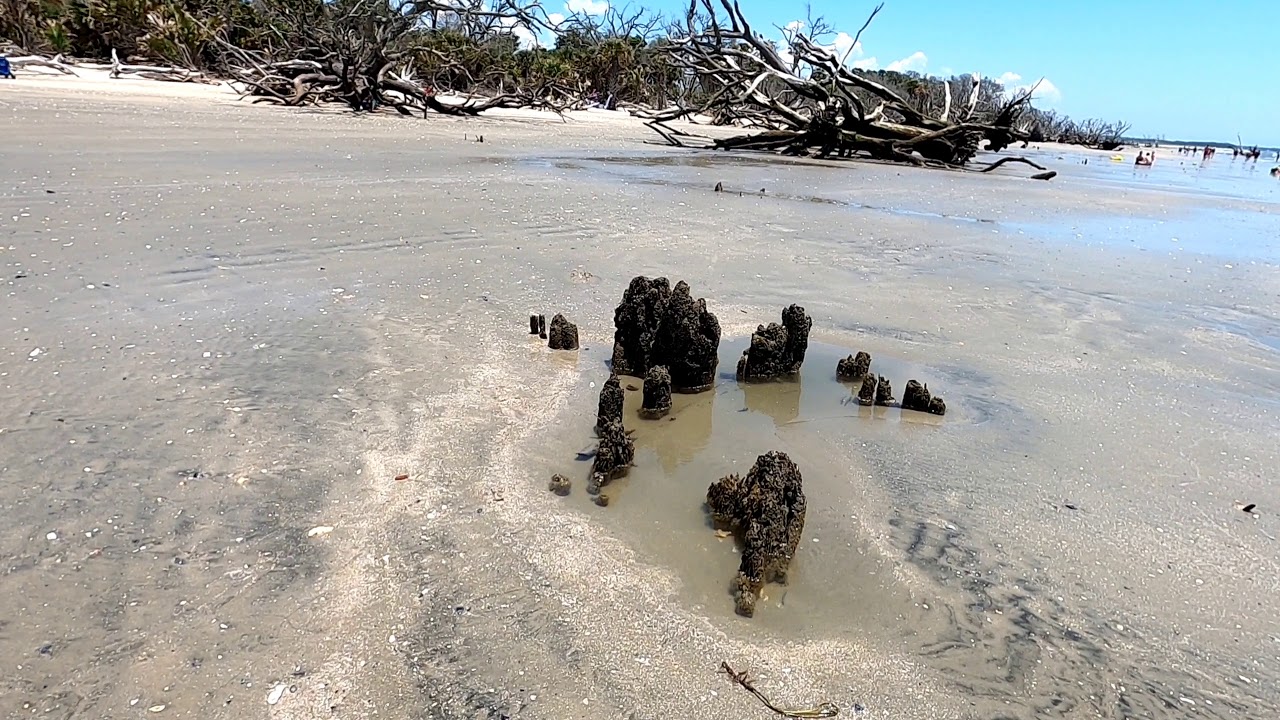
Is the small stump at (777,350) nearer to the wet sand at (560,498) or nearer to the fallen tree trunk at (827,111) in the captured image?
the wet sand at (560,498)

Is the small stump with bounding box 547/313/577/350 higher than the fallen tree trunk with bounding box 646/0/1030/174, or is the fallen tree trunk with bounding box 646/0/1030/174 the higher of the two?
the fallen tree trunk with bounding box 646/0/1030/174

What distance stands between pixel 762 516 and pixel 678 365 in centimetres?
138

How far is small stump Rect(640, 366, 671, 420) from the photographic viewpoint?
3219 mm

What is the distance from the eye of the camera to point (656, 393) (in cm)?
322

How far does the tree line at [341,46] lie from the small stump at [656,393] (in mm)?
15597

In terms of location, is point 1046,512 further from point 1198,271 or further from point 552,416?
point 1198,271

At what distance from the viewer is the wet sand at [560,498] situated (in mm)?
1781

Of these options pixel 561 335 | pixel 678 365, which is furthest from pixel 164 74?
pixel 678 365

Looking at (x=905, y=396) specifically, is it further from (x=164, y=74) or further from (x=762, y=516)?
(x=164, y=74)

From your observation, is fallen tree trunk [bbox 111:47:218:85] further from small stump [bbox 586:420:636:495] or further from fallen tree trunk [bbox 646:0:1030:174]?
small stump [bbox 586:420:636:495]

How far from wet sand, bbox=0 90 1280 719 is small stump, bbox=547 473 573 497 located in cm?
8

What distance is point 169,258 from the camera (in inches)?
187

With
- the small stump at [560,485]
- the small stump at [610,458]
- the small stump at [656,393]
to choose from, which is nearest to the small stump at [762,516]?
the small stump at [610,458]

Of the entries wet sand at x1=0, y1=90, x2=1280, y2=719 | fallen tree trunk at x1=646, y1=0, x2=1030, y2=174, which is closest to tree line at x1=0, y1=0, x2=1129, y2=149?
A: fallen tree trunk at x1=646, y1=0, x2=1030, y2=174
